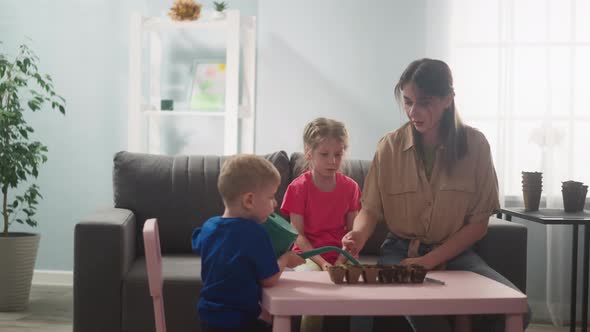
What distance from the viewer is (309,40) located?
13.1 ft

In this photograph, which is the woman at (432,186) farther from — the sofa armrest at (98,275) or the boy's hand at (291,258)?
the sofa armrest at (98,275)

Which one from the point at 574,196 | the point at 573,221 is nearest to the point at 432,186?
the point at 573,221

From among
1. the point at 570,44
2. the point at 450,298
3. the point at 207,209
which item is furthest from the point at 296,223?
the point at 570,44

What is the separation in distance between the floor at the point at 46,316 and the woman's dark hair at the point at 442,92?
5.44 ft

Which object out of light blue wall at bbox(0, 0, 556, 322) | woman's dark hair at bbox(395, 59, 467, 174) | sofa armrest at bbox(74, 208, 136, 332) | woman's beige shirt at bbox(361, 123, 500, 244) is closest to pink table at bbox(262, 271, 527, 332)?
woman's beige shirt at bbox(361, 123, 500, 244)

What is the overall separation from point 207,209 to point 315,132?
0.77m

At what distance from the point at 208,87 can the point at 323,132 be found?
1.66 metres

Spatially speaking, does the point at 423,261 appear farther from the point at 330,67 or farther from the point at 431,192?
the point at 330,67

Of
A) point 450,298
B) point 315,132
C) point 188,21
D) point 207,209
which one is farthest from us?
point 188,21

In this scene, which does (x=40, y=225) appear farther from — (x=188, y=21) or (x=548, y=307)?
(x=548, y=307)

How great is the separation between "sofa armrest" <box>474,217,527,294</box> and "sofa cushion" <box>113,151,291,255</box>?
0.91 m

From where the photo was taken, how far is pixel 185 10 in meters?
3.84

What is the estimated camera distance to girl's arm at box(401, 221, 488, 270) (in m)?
2.09

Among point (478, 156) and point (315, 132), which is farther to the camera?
point (315, 132)
